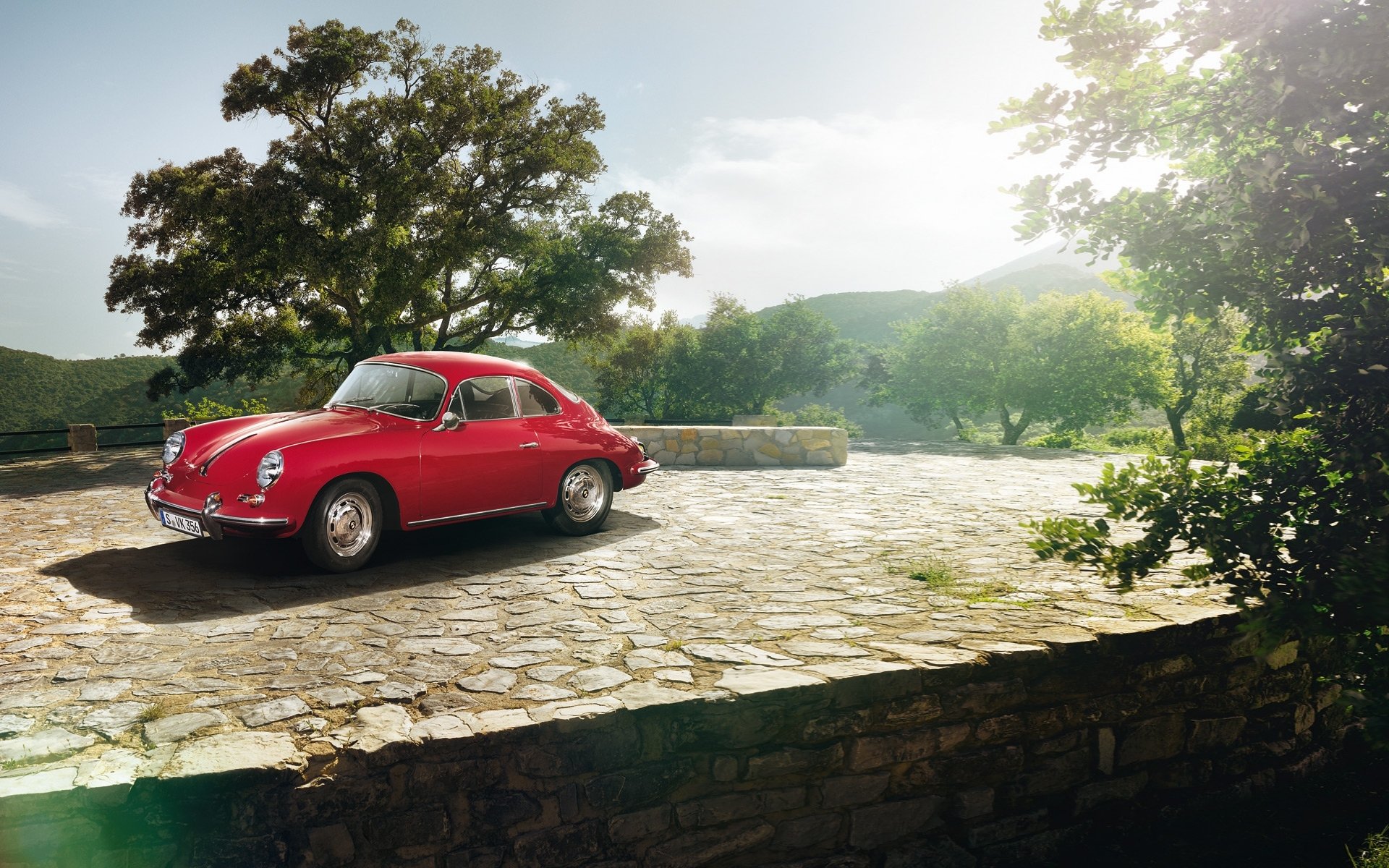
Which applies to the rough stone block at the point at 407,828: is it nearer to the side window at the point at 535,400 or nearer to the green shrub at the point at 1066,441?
the side window at the point at 535,400

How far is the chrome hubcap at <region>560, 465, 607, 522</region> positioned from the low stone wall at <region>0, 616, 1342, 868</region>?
142 inches

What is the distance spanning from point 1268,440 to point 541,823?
3.88 metres

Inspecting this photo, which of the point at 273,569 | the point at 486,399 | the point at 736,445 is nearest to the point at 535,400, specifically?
the point at 486,399

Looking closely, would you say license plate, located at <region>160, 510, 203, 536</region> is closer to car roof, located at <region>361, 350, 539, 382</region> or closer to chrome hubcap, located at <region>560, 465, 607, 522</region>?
car roof, located at <region>361, 350, 539, 382</region>

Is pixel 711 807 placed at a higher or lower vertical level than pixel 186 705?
lower

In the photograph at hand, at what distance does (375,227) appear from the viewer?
1752 cm

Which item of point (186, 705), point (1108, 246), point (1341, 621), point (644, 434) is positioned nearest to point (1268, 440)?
point (1341, 621)

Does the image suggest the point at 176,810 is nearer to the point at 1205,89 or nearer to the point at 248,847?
the point at 248,847

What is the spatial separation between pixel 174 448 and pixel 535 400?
273 centimetres

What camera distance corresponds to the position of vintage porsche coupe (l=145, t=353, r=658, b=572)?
17.7ft

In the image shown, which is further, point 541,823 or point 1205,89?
point 1205,89

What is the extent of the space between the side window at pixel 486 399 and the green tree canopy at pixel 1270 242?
4.27 m

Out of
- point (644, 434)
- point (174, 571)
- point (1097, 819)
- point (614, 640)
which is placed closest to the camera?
point (614, 640)

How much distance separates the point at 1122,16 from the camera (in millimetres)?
4078
